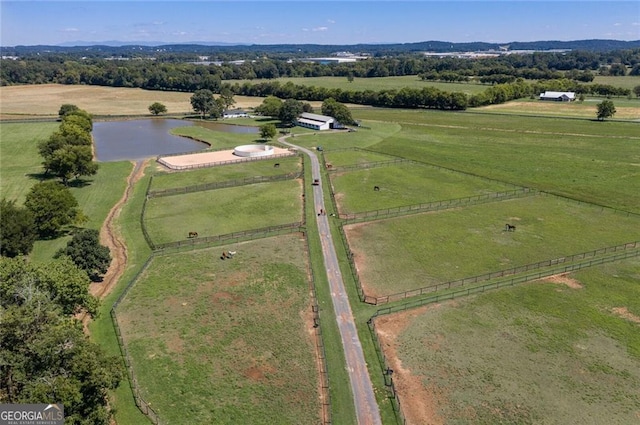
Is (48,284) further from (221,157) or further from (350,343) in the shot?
(221,157)

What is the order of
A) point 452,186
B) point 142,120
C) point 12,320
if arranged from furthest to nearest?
point 142,120
point 452,186
point 12,320

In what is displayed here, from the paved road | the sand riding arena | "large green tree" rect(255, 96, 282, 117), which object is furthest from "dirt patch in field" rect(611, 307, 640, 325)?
"large green tree" rect(255, 96, 282, 117)

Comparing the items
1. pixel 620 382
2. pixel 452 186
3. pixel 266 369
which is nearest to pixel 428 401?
pixel 266 369

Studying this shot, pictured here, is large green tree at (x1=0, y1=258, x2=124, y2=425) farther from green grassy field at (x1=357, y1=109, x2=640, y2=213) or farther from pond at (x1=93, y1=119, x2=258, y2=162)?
pond at (x1=93, y1=119, x2=258, y2=162)

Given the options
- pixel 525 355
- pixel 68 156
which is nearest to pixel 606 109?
pixel 525 355

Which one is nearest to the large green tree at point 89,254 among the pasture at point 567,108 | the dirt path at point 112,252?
the dirt path at point 112,252

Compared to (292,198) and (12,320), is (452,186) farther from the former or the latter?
(12,320)
